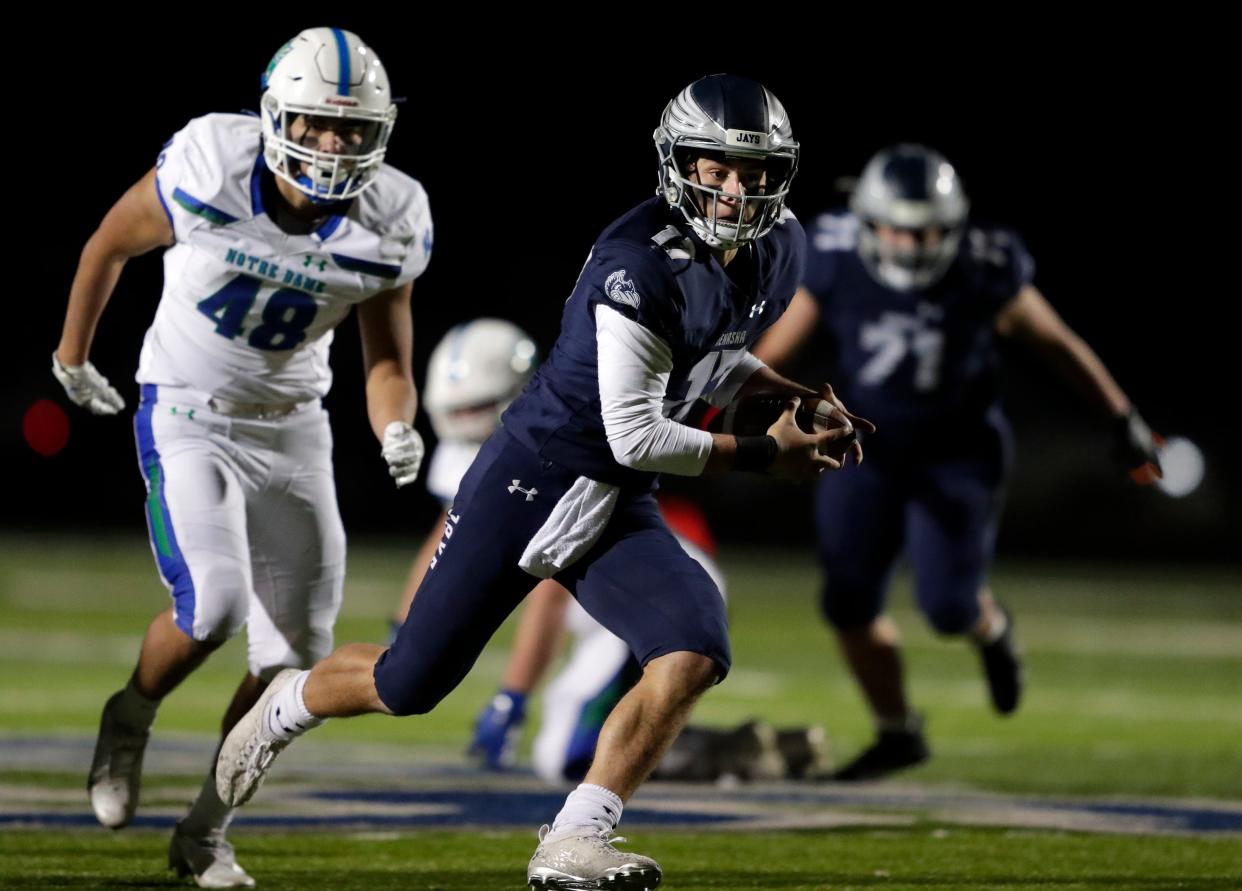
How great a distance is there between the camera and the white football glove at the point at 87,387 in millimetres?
4148

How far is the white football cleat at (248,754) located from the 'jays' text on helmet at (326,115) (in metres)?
1.03

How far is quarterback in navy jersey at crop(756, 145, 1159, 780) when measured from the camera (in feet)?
18.6

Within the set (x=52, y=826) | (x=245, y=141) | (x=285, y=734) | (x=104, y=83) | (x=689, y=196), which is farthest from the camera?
(x=104, y=83)

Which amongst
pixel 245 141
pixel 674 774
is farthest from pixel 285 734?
pixel 674 774

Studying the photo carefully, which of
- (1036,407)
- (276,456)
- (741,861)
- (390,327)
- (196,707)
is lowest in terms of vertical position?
(1036,407)

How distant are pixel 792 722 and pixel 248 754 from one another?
12.7ft

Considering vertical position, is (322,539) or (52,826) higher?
(322,539)

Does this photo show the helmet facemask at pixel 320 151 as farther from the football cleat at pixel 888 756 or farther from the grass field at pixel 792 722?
the football cleat at pixel 888 756

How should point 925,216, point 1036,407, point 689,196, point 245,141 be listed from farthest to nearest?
point 1036,407
point 925,216
point 245,141
point 689,196

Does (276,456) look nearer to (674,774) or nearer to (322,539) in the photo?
(322,539)

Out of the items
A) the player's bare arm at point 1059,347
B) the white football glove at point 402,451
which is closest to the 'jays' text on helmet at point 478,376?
the player's bare arm at point 1059,347

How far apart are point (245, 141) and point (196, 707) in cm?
398

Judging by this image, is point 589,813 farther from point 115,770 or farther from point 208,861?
point 115,770

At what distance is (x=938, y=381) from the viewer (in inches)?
225
